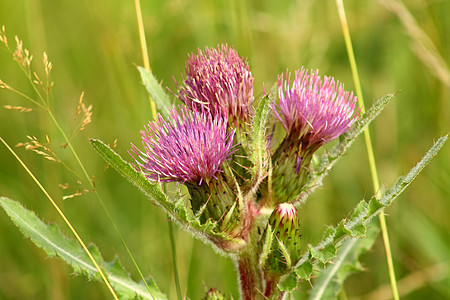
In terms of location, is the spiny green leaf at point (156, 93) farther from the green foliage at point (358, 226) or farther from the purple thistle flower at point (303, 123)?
the green foliage at point (358, 226)

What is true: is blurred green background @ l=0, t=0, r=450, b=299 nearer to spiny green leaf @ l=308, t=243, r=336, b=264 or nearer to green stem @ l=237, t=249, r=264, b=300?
green stem @ l=237, t=249, r=264, b=300

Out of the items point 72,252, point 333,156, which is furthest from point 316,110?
point 72,252

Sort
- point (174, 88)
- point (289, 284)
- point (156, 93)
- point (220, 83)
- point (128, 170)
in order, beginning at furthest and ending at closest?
point (174, 88), point (156, 93), point (220, 83), point (289, 284), point (128, 170)

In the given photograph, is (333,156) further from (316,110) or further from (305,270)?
(305,270)

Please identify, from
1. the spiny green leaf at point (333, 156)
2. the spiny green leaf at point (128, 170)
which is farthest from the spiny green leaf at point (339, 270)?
the spiny green leaf at point (128, 170)

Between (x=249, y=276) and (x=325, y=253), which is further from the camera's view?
Result: (x=249, y=276)
